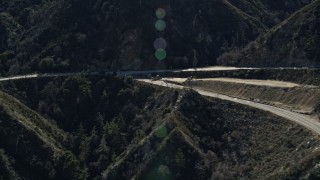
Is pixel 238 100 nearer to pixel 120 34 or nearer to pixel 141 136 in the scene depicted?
pixel 141 136

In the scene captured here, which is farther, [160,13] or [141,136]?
[160,13]

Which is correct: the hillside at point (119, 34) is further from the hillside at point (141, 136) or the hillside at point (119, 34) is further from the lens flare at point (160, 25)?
the hillside at point (141, 136)

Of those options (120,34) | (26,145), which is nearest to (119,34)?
(120,34)

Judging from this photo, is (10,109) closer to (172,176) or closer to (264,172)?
(172,176)

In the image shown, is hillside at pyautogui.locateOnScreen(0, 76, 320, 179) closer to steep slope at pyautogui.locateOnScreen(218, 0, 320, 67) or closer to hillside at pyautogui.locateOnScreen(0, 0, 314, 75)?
hillside at pyautogui.locateOnScreen(0, 0, 314, 75)

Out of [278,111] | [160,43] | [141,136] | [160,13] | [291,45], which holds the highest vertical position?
[160,13]

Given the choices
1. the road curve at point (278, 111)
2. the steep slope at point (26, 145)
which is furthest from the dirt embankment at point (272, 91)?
the steep slope at point (26, 145)
